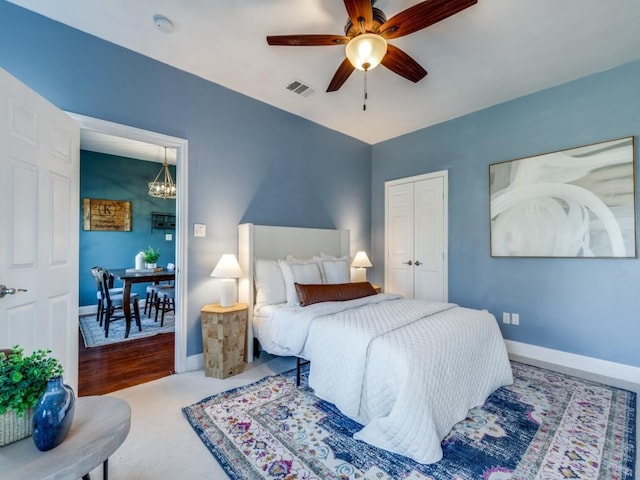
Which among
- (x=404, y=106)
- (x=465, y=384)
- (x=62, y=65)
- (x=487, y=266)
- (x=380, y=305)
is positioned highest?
(x=404, y=106)

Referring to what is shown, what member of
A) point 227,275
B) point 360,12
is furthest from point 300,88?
point 227,275

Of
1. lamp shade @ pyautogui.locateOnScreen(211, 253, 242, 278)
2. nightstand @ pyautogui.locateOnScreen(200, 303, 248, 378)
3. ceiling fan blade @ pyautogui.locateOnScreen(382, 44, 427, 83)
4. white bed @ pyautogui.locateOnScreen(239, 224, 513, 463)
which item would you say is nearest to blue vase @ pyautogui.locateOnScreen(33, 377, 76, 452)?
white bed @ pyautogui.locateOnScreen(239, 224, 513, 463)

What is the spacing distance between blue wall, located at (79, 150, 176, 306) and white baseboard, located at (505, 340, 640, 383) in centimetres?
600

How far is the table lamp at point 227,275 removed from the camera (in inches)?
110

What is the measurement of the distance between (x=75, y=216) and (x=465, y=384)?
10.2 ft

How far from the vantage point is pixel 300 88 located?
3168 mm

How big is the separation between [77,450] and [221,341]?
5.36 ft

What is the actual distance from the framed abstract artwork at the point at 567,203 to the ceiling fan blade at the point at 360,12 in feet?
8.00

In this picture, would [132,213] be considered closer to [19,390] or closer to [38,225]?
[38,225]

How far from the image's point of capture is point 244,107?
3.30 m

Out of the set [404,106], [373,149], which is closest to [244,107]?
[404,106]

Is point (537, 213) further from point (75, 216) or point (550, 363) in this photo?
point (75, 216)

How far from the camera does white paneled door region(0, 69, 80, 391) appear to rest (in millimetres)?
1614

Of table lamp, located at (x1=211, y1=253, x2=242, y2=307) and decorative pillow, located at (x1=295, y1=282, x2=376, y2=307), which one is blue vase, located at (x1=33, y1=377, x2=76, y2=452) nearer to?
table lamp, located at (x1=211, y1=253, x2=242, y2=307)
